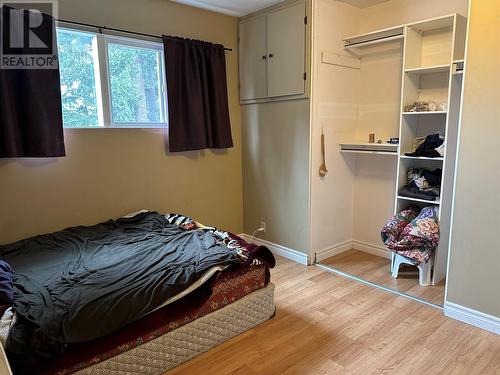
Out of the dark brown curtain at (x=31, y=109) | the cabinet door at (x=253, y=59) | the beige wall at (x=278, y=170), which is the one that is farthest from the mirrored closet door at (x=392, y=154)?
the dark brown curtain at (x=31, y=109)

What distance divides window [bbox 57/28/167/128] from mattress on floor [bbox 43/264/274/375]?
1.70 m

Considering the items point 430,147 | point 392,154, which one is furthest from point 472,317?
point 392,154

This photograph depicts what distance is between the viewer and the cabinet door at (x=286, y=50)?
3.04 meters

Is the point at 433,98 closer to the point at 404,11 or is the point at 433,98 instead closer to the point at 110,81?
the point at 404,11

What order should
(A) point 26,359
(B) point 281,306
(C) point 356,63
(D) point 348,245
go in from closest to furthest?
1. (A) point 26,359
2. (B) point 281,306
3. (C) point 356,63
4. (D) point 348,245

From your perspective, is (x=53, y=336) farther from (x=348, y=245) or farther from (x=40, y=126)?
(x=348, y=245)

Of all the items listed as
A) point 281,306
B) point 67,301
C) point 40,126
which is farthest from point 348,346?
point 40,126

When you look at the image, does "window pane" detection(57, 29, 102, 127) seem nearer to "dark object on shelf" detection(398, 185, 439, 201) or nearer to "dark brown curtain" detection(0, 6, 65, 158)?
"dark brown curtain" detection(0, 6, 65, 158)

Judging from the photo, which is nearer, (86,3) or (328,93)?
(86,3)

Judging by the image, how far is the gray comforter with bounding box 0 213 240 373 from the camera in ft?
4.95

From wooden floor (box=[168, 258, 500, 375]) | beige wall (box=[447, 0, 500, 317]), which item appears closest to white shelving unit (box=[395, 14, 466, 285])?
beige wall (box=[447, 0, 500, 317])

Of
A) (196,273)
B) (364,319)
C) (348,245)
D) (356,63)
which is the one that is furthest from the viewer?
(348,245)

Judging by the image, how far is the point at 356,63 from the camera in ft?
11.2

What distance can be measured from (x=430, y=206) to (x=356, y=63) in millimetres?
1558
